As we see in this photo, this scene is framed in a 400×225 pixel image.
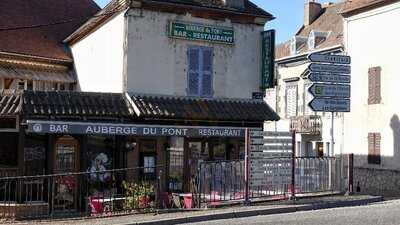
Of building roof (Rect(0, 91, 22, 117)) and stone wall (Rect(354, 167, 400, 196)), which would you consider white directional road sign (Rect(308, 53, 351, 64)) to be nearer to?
stone wall (Rect(354, 167, 400, 196))

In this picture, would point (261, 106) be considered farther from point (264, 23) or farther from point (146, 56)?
point (146, 56)

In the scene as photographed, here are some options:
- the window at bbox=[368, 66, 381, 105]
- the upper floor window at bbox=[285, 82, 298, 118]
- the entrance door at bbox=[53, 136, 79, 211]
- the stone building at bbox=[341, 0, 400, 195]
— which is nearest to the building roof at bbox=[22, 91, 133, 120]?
the entrance door at bbox=[53, 136, 79, 211]

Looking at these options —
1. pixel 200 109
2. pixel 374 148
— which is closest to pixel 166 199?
pixel 200 109

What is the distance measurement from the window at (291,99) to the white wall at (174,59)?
1680 cm

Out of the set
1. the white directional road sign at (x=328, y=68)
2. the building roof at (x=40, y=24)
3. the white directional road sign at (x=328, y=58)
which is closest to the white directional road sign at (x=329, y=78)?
the white directional road sign at (x=328, y=68)

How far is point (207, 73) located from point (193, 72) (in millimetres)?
550

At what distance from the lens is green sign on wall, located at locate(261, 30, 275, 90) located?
74.3 feet

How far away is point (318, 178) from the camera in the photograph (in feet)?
63.5

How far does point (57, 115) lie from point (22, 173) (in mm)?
2027

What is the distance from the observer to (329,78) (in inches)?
817

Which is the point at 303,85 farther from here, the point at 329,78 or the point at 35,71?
the point at 35,71

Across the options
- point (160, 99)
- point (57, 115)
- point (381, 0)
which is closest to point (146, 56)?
point (160, 99)

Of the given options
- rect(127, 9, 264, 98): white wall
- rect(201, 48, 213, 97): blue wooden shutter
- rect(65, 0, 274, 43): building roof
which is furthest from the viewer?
rect(201, 48, 213, 97): blue wooden shutter

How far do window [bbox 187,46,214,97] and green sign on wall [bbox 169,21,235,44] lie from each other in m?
0.40
